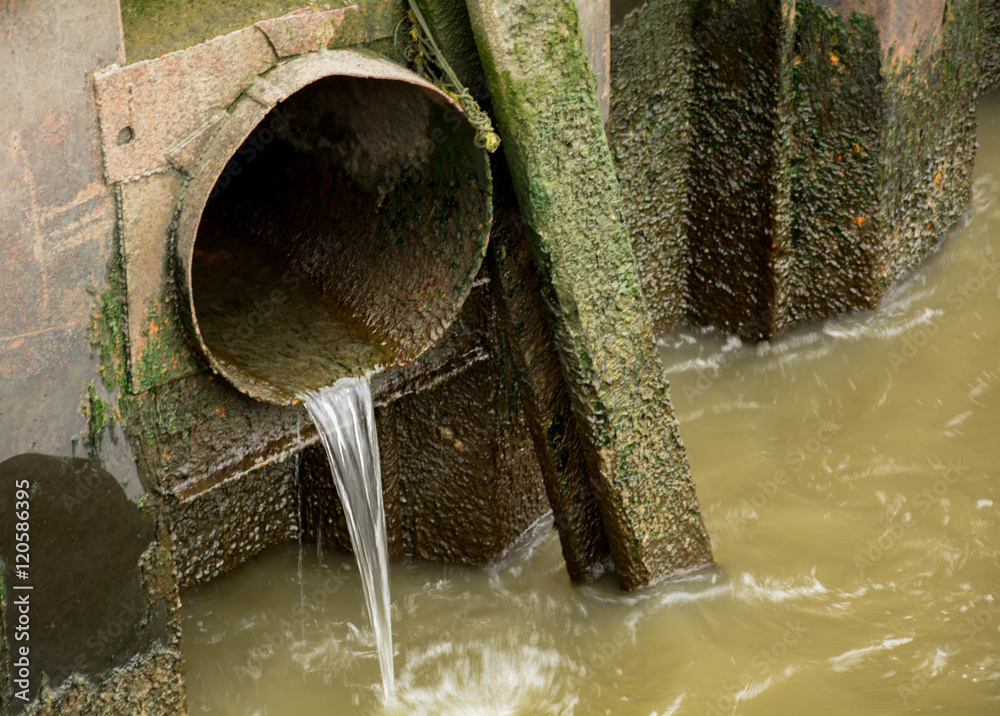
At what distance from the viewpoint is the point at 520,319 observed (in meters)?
3.26

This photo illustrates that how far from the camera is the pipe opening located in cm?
306

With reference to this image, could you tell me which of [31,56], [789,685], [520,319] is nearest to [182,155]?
[31,56]

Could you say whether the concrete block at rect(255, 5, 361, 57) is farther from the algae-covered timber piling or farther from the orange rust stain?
the algae-covered timber piling

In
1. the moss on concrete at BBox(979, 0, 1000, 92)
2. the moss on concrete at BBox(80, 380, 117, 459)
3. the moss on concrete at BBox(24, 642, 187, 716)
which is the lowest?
the moss on concrete at BBox(24, 642, 187, 716)

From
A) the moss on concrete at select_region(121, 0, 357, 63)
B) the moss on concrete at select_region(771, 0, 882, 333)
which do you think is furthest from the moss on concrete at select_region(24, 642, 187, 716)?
the moss on concrete at select_region(771, 0, 882, 333)

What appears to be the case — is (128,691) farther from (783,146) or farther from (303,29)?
(783,146)

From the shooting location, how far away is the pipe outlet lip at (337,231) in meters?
2.80

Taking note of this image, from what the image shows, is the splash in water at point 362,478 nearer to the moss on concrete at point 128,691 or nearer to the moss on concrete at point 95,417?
the moss on concrete at point 95,417

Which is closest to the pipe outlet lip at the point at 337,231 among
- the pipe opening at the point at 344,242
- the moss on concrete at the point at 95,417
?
the pipe opening at the point at 344,242

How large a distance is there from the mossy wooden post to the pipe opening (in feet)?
0.60

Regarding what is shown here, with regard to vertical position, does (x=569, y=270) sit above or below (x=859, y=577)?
above

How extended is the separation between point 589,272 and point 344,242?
2.69 ft

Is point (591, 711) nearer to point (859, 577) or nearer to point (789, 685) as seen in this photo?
point (789, 685)

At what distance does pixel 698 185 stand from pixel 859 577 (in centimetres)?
190
